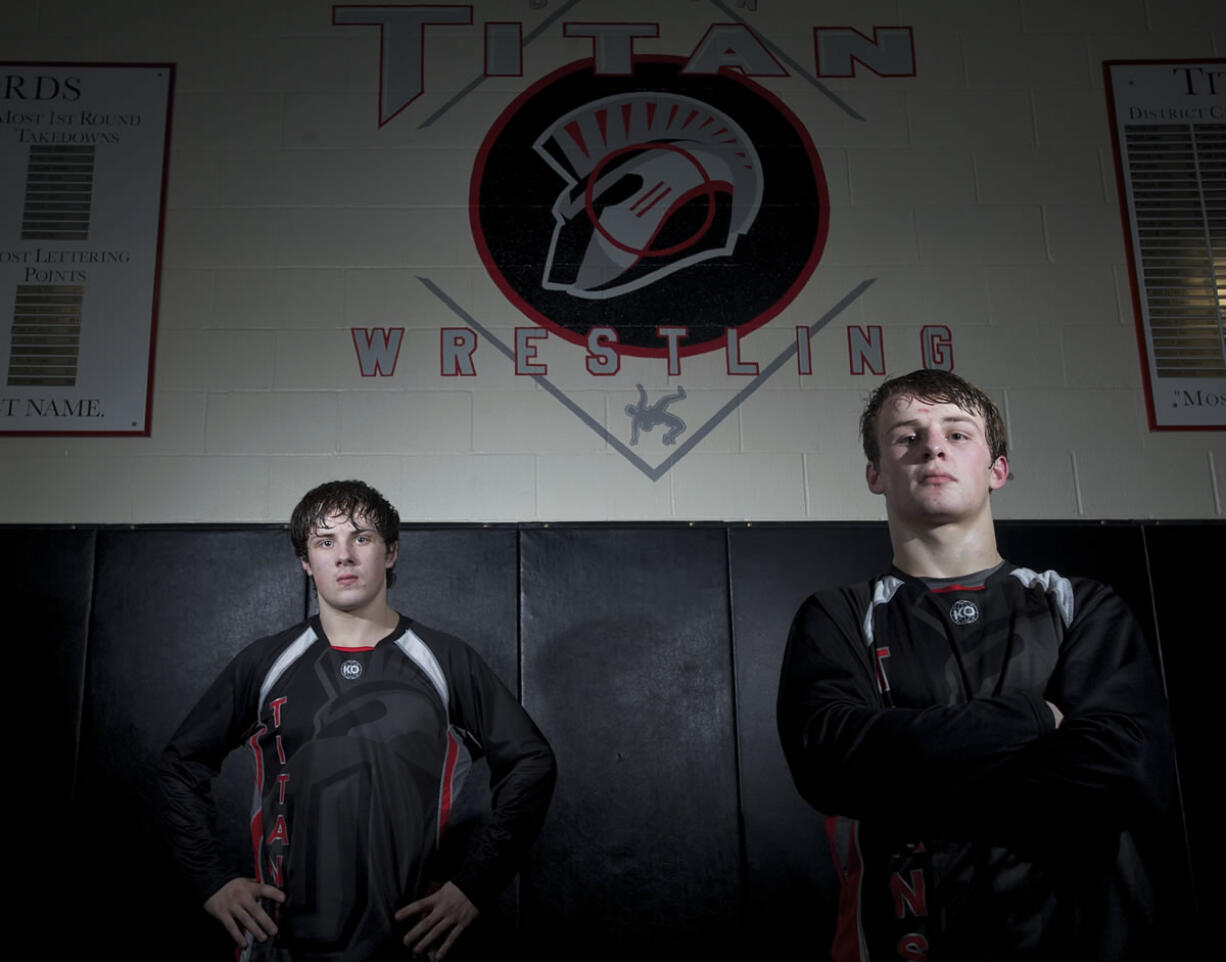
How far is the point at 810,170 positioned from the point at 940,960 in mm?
2450

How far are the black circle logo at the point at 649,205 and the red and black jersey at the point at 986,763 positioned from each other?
1441mm

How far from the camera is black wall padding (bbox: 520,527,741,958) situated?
9.62 ft

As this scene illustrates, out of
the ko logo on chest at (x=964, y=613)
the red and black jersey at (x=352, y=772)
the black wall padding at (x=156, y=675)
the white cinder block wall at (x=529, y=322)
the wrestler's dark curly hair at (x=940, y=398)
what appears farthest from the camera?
the white cinder block wall at (x=529, y=322)

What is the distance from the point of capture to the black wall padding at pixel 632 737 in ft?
9.62

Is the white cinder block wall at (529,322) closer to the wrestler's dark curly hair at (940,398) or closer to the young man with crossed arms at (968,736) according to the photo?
the wrestler's dark curly hair at (940,398)

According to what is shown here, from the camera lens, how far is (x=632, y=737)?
3.07 metres

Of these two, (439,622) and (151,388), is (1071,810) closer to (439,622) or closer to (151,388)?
(439,622)

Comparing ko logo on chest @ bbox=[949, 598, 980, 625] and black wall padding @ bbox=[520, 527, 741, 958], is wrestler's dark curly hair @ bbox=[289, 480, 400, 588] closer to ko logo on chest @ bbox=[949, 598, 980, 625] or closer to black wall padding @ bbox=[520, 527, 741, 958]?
black wall padding @ bbox=[520, 527, 741, 958]

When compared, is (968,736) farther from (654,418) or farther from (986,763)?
(654,418)

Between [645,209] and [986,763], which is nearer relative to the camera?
[986,763]

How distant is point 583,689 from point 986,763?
131cm

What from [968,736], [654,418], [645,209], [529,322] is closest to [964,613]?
[968,736]

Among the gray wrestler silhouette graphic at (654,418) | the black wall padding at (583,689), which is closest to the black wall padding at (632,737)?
the black wall padding at (583,689)

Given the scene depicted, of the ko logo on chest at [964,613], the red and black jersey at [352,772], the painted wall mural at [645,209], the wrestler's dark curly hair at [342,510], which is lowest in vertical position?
the red and black jersey at [352,772]
